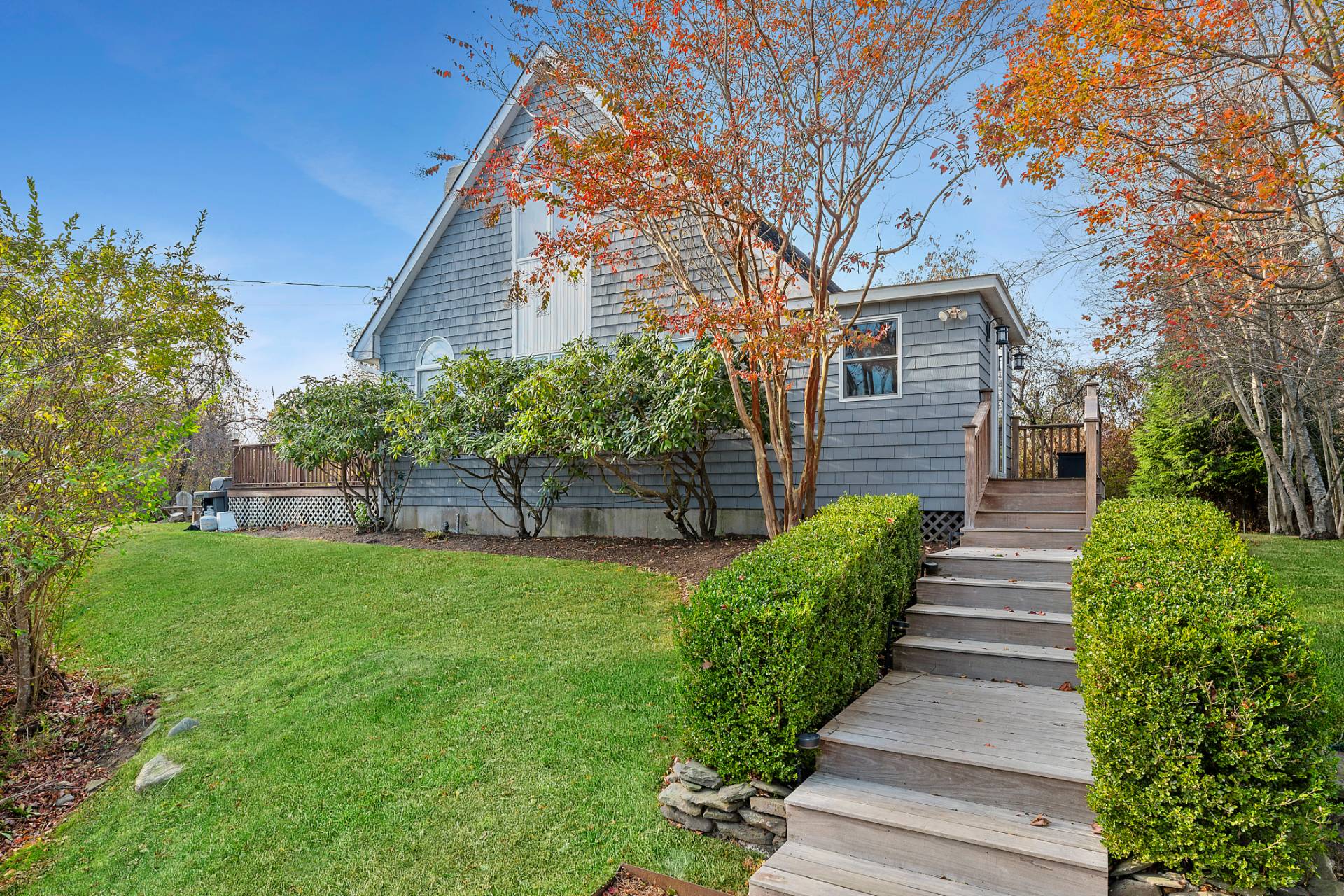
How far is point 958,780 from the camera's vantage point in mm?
3279

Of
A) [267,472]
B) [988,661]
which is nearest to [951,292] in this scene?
[988,661]

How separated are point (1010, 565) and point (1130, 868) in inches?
130

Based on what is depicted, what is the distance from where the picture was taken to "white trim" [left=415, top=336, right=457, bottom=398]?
13.0 meters

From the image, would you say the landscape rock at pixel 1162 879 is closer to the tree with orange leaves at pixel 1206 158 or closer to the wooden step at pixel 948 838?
the wooden step at pixel 948 838

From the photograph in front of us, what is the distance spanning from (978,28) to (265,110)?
33.9ft

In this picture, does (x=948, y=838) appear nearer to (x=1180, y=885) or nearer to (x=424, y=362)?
(x=1180, y=885)

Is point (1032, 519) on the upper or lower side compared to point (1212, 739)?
upper

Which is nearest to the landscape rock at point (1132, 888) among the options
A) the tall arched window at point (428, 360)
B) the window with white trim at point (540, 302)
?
the window with white trim at point (540, 302)

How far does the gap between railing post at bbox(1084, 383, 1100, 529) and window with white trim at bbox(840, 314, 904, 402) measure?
2266 millimetres

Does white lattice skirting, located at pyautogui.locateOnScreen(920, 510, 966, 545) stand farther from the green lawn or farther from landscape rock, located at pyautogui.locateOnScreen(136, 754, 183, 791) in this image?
landscape rock, located at pyautogui.locateOnScreen(136, 754, 183, 791)

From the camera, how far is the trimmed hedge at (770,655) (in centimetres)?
336

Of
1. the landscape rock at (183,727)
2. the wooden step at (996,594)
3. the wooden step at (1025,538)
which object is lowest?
the landscape rock at (183,727)

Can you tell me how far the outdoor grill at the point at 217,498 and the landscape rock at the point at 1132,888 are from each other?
17.1m

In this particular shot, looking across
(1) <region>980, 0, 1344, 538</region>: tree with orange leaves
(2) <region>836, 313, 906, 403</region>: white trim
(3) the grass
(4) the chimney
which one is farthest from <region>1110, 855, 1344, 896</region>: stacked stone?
(4) the chimney
